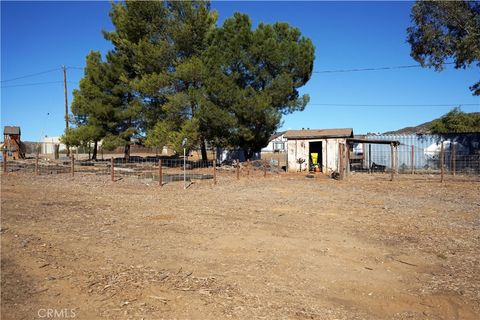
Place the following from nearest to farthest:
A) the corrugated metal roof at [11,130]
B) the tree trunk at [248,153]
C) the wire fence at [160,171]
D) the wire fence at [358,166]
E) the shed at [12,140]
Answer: the wire fence at [160,171]
the wire fence at [358,166]
the tree trunk at [248,153]
the shed at [12,140]
the corrugated metal roof at [11,130]

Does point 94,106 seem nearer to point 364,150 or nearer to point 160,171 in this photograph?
point 160,171

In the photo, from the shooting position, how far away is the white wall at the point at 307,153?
1149 inches

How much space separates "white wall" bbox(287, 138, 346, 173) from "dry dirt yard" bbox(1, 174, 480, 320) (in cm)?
1667

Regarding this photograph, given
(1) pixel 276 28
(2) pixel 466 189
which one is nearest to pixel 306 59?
(1) pixel 276 28

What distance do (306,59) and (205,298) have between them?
27265 mm

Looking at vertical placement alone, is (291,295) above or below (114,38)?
below

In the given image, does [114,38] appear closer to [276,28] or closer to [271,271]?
[276,28]

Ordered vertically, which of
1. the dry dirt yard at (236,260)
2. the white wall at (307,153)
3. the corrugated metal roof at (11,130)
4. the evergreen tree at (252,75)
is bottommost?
the dry dirt yard at (236,260)

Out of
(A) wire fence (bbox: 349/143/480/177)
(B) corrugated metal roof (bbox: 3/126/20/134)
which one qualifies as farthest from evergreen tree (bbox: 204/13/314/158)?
(B) corrugated metal roof (bbox: 3/126/20/134)

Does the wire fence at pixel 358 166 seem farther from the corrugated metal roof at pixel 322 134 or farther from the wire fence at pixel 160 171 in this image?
the corrugated metal roof at pixel 322 134

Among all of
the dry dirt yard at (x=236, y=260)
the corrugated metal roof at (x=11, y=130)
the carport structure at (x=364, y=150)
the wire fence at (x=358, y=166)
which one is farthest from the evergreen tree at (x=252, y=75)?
the corrugated metal roof at (x=11, y=130)

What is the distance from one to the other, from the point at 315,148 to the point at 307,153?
1457 mm

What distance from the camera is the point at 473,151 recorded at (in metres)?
27.7

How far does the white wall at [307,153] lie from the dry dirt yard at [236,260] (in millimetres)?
16668
